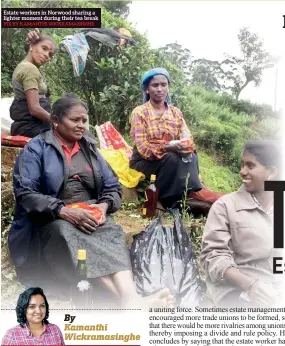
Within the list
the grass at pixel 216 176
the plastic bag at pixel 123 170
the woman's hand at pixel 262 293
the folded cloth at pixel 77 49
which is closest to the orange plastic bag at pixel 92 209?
the plastic bag at pixel 123 170

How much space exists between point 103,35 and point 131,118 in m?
0.63

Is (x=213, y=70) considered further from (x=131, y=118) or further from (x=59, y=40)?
(x=59, y=40)

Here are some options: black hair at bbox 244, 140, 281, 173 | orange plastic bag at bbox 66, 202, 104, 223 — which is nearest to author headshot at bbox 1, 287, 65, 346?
orange plastic bag at bbox 66, 202, 104, 223

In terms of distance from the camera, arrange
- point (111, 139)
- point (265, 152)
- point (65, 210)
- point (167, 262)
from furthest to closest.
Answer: point (111, 139)
point (167, 262)
point (265, 152)
point (65, 210)

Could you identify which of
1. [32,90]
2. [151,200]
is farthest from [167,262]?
[32,90]

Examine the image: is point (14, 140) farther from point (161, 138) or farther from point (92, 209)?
point (161, 138)

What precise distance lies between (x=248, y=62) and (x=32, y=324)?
7.78ft

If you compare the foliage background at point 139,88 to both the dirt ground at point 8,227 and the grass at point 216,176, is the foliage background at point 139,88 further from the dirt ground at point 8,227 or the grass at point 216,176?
the dirt ground at point 8,227

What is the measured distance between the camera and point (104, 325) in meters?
4.55

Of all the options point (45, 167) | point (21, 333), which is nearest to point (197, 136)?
point (45, 167)

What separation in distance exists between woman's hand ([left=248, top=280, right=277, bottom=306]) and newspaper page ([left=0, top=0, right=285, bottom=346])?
15 mm

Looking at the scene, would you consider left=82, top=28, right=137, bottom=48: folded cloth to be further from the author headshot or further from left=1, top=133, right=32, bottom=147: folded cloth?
the author headshot

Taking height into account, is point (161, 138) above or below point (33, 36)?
below

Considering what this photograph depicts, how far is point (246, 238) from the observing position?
178 inches
